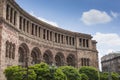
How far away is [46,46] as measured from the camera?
5834cm

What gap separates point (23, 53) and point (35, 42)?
4.47m

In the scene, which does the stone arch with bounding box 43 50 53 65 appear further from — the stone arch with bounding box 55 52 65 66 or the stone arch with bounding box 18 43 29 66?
the stone arch with bounding box 18 43 29 66

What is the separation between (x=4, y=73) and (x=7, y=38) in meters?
5.78

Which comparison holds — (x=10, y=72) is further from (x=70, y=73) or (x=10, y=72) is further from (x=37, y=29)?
(x=37, y=29)

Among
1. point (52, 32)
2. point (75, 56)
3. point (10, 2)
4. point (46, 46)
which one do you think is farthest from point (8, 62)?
point (75, 56)

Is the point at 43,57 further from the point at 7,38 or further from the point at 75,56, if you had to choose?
the point at 7,38

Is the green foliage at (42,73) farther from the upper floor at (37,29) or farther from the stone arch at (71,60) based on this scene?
the stone arch at (71,60)

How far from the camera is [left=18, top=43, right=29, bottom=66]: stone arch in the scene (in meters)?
50.4

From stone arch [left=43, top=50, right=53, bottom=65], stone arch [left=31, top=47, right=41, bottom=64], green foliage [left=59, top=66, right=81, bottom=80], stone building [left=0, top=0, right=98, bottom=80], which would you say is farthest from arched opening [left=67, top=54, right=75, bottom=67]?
green foliage [left=59, top=66, right=81, bottom=80]

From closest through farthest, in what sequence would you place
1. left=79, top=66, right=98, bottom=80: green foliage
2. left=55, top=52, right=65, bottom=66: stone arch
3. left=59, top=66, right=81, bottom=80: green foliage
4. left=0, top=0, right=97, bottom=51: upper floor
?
1. left=0, top=0, right=97, bottom=51: upper floor
2. left=59, top=66, right=81, bottom=80: green foliage
3. left=79, top=66, right=98, bottom=80: green foliage
4. left=55, top=52, right=65, bottom=66: stone arch

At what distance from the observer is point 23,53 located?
51375mm

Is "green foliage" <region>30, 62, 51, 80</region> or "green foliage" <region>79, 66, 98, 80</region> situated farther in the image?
"green foliage" <region>79, 66, 98, 80</region>

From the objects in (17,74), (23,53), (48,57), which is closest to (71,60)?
(48,57)

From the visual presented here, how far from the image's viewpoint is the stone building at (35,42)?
42656 millimetres
